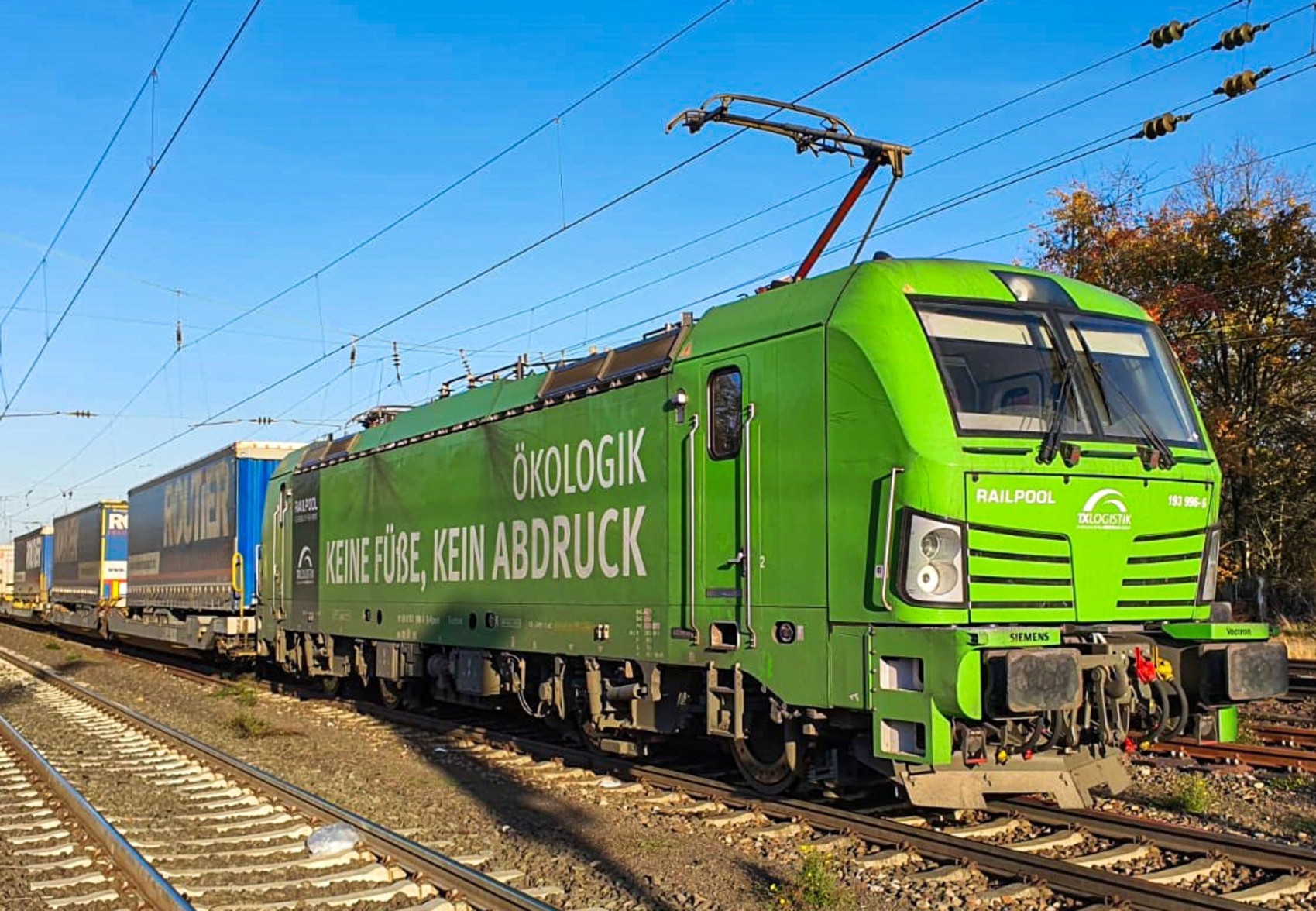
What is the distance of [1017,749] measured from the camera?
276 inches

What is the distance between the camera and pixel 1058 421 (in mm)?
7258

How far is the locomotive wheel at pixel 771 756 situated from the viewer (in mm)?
8125

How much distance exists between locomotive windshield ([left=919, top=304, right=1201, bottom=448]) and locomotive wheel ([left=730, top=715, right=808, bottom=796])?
253 cm

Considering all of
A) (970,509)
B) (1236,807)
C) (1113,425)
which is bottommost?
(1236,807)

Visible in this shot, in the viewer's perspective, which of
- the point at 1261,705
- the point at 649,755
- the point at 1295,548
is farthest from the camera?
the point at 1295,548

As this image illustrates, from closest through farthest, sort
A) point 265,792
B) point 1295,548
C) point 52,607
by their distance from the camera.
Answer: point 265,792 < point 1295,548 < point 52,607

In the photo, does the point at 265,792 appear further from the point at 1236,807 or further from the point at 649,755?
the point at 1236,807

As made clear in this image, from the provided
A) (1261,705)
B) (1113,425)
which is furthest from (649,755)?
(1261,705)

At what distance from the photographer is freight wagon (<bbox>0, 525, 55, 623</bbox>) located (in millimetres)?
39188

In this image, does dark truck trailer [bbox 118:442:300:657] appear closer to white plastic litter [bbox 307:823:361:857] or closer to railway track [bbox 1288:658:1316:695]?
white plastic litter [bbox 307:823:361:857]

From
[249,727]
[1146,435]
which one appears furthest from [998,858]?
[249,727]

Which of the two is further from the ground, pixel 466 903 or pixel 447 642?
pixel 447 642

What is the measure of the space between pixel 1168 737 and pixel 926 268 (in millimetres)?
3362

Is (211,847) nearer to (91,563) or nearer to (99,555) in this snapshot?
(99,555)
